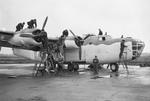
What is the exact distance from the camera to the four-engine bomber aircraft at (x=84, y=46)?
16359mm

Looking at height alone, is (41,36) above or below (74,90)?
above

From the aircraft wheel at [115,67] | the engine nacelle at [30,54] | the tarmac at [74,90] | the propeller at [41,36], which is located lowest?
the tarmac at [74,90]

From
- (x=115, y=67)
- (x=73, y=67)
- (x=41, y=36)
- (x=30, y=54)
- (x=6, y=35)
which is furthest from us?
(x=30, y=54)

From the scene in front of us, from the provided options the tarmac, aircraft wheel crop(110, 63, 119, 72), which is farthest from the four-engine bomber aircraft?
the tarmac

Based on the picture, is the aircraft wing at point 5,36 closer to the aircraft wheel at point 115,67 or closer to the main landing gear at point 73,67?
the main landing gear at point 73,67

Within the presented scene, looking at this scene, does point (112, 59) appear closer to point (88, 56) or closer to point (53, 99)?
point (88, 56)

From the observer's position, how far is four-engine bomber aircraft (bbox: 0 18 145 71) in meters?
16.4

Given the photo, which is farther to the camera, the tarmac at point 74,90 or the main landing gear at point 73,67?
the main landing gear at point 73,67

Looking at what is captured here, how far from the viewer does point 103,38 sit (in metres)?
19.0

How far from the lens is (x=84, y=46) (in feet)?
64.6

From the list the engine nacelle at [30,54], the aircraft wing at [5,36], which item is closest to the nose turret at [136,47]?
the aircraft wing at [5,36]

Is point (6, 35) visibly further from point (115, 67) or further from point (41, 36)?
point (115, 67)

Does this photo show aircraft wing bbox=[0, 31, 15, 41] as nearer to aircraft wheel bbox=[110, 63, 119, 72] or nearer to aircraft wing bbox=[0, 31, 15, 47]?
aircraft wing bbox=[0, 31, 15, 47]

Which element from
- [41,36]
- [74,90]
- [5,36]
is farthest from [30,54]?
[74,90]
